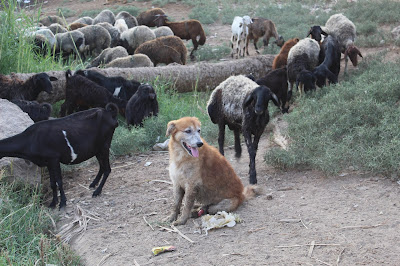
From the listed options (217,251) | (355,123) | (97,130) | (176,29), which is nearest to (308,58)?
(355,123)

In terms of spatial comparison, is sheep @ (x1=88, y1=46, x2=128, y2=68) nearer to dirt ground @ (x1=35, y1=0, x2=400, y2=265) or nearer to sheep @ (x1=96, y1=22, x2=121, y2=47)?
sheep @ (x1=96, y1=22, x2=121, y2=47)

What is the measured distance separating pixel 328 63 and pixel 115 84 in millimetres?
4451

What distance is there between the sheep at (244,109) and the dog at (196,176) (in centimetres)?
110

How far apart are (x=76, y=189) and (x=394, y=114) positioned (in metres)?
4.77

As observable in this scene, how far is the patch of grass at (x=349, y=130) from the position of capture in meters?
6.64

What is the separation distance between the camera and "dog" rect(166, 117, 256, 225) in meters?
5.71

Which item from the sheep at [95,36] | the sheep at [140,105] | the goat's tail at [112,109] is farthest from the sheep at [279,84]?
the sheep at [95,36]

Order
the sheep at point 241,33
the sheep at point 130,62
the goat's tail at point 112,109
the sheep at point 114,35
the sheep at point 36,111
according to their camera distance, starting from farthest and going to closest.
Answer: the sheep at point 114,35 → the sheep at point 241,33 → the sheep at point 130,62 → the sheep at point 36,111 → the goat's tail at point 112,109

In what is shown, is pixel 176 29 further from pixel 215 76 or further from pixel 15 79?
A: pixel 15 79

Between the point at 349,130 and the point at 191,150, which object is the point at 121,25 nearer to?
the point at 349,130

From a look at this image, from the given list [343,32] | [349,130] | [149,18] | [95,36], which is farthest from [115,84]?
[149,18]

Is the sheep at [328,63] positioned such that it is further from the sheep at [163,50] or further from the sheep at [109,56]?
the sheep at [109,56]

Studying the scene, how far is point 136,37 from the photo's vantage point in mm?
17188

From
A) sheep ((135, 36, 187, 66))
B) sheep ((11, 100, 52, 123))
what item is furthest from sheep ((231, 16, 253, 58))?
sheep ((11, 100, 52, 123))
